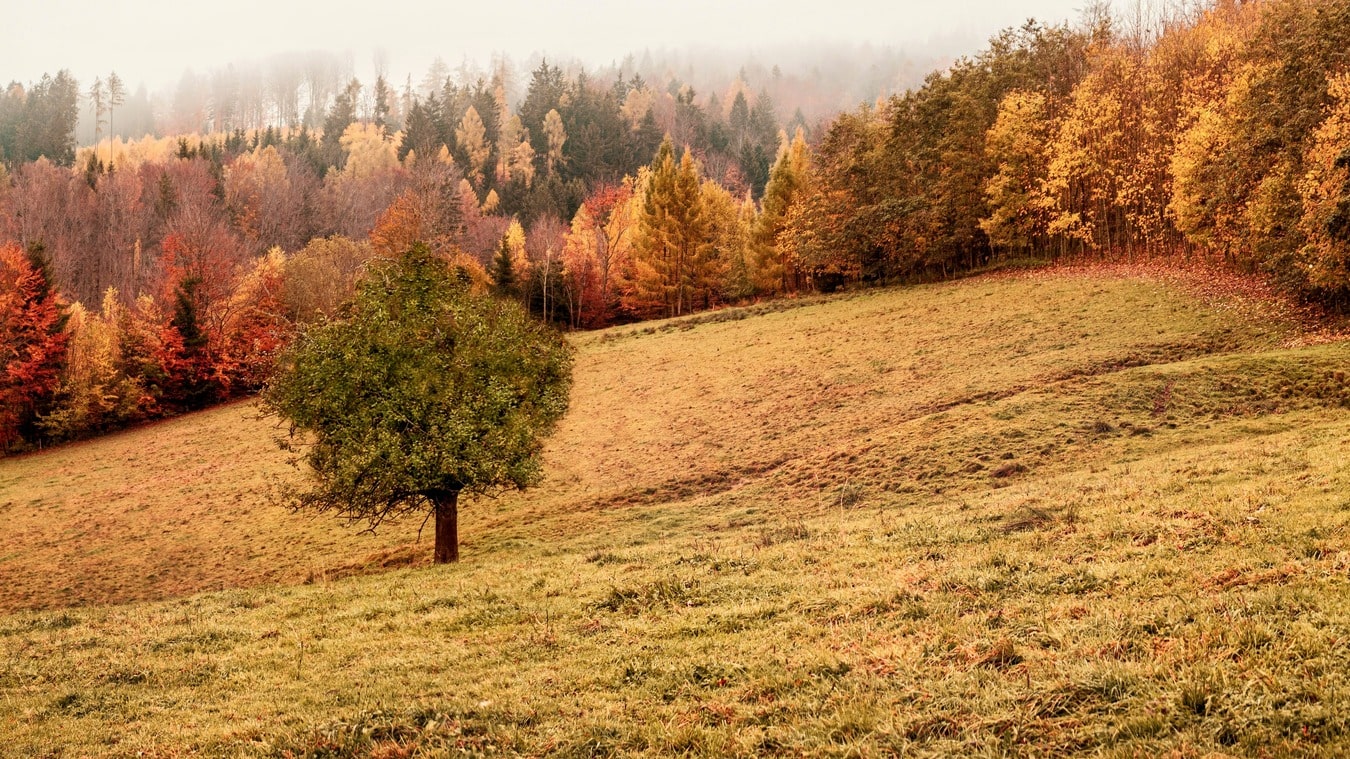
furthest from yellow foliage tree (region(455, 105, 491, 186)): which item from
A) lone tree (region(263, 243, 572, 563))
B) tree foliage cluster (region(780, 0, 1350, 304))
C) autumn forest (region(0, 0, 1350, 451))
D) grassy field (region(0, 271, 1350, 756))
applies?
lone tree (region(263, 243, 572, 563))

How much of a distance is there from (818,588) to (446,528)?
14.1m

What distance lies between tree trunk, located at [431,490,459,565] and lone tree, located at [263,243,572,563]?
31mm

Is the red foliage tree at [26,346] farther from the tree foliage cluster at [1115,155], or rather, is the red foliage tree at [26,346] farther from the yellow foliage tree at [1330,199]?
the yellow foliage tree at [1330,199]

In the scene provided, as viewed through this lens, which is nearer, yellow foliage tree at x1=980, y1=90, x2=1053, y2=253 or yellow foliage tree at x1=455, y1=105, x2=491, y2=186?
yellow foliage tree at x1=980, y1=90, x2=1053, y2=253

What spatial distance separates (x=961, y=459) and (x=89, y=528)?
38.6m

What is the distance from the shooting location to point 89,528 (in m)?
35.6

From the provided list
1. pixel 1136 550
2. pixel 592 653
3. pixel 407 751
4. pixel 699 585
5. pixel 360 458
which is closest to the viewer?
pixel 407 751

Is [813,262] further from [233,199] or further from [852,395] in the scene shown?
[233,199]

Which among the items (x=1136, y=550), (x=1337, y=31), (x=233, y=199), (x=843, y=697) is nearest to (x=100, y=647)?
(x=843, y=697)

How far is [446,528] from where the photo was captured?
78.1 ft

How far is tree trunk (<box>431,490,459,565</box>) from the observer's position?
933 inches

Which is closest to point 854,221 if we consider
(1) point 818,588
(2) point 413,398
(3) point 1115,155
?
(3) point 1115,155

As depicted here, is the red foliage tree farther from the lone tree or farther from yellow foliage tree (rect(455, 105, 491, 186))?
yellow foliage tree (rect(455, 105, 491, 186))

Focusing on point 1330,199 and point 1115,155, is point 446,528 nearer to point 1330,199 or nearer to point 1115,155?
point 1330,199
